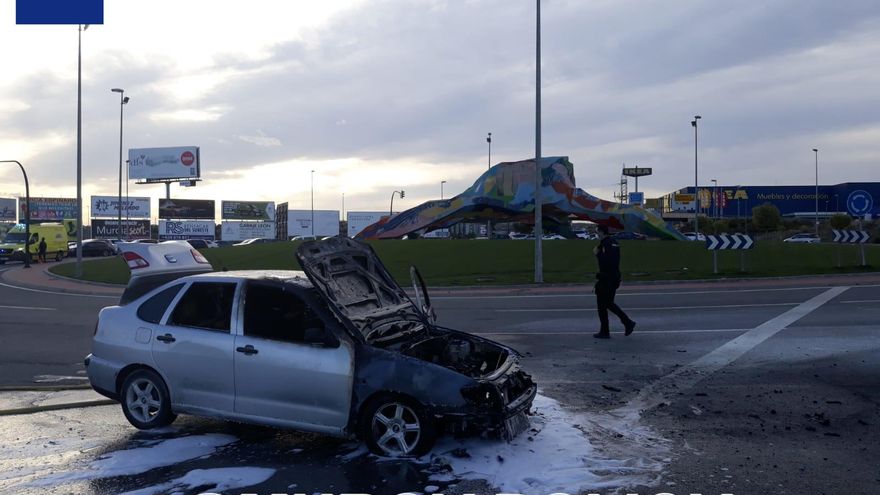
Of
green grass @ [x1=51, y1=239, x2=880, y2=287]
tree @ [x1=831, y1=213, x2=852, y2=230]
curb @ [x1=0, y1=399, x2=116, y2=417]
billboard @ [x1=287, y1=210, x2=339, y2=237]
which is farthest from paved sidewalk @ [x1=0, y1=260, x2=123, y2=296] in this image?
billboard @ [x1=287, y1=210, x2=339, y2=237]

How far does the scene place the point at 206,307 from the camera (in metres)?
6.41

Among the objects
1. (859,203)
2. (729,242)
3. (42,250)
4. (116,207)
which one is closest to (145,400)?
(729,242)

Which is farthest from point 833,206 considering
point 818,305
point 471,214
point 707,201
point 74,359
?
point 74,359

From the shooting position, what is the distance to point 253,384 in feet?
19.6

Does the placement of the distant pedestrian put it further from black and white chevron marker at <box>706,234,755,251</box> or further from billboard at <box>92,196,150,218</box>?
billboard at <box>92,196,150,218</box>

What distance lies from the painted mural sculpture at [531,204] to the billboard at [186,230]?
4833 centimetres

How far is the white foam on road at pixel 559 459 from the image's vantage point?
506 cm

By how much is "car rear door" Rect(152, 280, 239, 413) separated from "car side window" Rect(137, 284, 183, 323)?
0.32ft

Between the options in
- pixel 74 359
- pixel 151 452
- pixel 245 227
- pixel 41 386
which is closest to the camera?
pixel 151 452

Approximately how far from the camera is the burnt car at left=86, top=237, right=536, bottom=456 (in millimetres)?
5578

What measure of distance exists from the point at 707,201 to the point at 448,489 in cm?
10438

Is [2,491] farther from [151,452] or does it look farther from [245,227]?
[245,227]

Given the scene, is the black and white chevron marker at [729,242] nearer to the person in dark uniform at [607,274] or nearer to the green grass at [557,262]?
the green grass at [557,262]

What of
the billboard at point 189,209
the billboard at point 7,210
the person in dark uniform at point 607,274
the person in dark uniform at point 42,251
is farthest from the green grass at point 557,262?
the billboard at point 7,210
